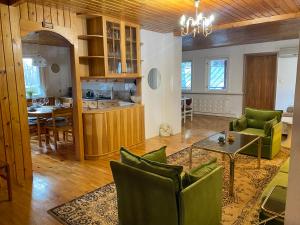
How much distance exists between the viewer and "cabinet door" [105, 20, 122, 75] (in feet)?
13.4

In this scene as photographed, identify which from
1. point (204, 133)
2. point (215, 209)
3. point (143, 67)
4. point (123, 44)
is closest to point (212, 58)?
point (204, 133)

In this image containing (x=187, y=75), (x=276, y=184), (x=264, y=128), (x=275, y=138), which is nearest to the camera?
(x=276, y=184)

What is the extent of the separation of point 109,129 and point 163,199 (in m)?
2.59

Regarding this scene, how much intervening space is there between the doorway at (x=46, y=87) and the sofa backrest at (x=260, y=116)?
3.62 metres

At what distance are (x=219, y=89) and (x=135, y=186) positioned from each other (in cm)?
692

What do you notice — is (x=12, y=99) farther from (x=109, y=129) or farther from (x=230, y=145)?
(x=230, y=145)

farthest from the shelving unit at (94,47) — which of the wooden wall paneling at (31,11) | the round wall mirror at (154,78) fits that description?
the round wall mirror at (154,78)

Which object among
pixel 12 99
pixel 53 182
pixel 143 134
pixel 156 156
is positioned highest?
pixel 12 99

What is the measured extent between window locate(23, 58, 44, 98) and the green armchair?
6200 mm

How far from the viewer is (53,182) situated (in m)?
3.22

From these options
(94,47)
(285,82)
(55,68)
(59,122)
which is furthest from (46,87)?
(285,82)

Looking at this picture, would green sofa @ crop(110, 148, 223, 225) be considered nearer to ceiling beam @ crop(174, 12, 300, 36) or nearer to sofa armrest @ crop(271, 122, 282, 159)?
sofa armrest @ crop(271, 122, 282, 159)

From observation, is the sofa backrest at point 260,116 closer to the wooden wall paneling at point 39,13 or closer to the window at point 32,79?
the wooden wall paneling at point 39,13

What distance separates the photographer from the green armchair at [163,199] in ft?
5.60
